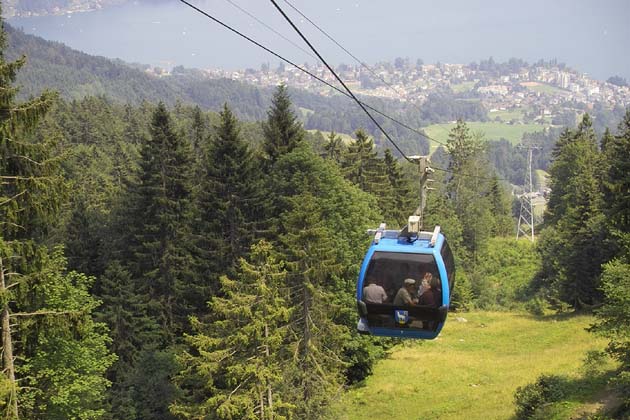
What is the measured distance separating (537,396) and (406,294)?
15179mm

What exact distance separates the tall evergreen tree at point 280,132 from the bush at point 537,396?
2144cm

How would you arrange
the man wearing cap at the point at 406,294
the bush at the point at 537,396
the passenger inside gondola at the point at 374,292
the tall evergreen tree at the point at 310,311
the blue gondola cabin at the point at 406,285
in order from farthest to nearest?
the tall evergreen tree at the point at 310,311, the bush at the point at 537,396, the passenger inside gondola at the point at 374,292, the man wearing cap at the point at 406,294, the blue gondola cabin at the point at 406,285

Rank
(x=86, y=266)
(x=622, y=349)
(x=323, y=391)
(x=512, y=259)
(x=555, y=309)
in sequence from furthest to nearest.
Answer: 1. (x=512, y=259)
2. (x=555, y=309)
3. (x=86, y=266)
4. (x=323, y=391)
5. (x=622, y=349)

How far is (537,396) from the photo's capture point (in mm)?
23172

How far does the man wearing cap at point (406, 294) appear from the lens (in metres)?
11.5

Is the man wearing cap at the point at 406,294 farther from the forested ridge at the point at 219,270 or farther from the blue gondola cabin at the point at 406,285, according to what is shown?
the forested ridge at the point at 219,270

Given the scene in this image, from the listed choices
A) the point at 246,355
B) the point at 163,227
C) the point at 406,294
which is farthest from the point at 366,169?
the point at 406,294

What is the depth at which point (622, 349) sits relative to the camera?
60.7ft

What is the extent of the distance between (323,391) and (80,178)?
152ft

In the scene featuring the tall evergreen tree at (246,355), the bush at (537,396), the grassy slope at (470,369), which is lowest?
the grassy slope at (470,369)

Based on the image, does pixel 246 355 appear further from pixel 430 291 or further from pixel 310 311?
pixel 430 291

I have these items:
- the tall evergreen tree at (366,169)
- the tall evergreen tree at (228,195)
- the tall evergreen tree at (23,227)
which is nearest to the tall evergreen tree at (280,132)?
the tall evergreen tree at (228,195)

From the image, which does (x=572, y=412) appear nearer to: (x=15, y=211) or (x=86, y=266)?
(x=15, y=211)

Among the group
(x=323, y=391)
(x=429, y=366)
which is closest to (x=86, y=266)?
(x=323, y=391)
